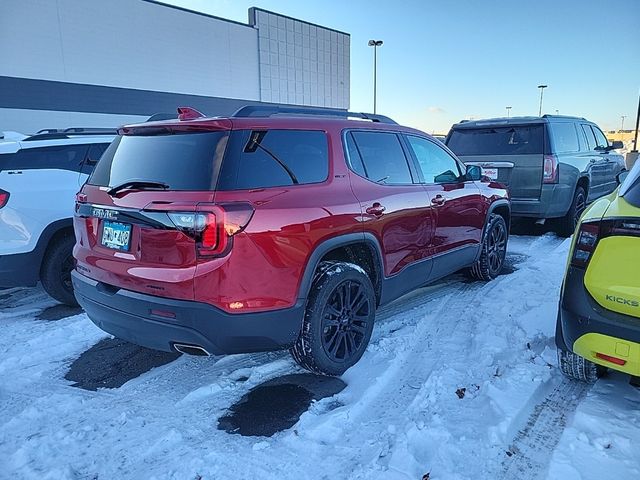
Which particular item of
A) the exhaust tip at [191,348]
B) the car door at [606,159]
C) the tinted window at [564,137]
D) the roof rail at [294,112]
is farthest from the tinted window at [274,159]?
the car door at [606,159]

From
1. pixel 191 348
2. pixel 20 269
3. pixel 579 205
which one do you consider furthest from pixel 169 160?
pixel 579 205

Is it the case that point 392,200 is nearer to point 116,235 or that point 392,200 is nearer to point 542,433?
point 542,433

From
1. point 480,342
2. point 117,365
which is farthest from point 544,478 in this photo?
point 117,365

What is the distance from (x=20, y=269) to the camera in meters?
4.36

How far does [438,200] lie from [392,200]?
32.2 inches

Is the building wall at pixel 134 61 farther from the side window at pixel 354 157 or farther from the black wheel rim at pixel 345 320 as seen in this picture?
the black wheel rim at pixel 345 320

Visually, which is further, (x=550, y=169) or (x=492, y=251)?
(x=550, y=169)

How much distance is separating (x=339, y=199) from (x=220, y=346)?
1.26 meters

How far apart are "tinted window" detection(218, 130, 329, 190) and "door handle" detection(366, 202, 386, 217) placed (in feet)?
1.54

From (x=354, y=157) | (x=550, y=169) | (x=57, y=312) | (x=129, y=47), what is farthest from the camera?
(x=129, y=47)

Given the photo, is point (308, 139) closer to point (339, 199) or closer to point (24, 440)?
point (339, 199)

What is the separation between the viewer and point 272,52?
1021 inches

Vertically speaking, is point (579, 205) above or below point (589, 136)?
below

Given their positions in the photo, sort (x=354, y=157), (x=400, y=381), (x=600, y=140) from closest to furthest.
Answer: (x=400, y=381)
(x=354, y=157)
(x=600, y=140)
